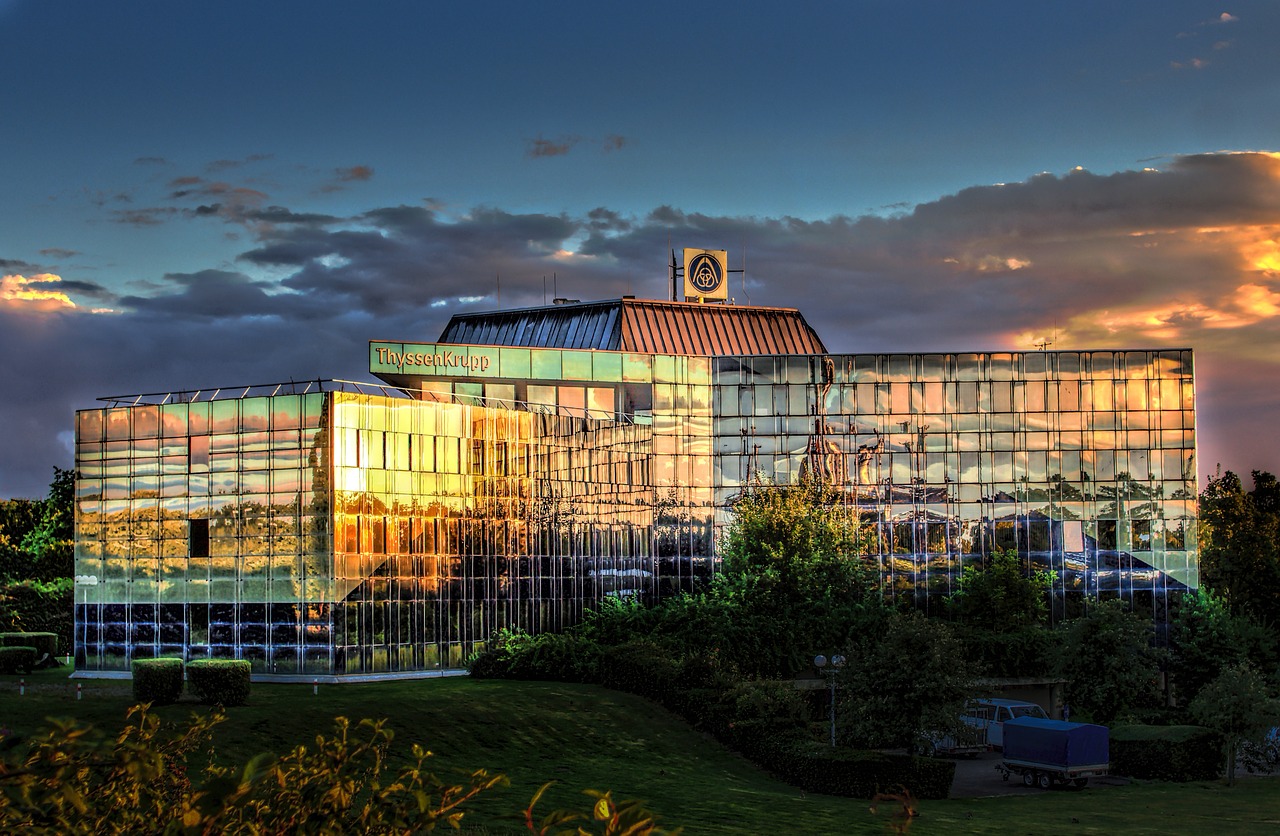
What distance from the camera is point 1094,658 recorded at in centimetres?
5375

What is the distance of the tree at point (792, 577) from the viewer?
56438mm

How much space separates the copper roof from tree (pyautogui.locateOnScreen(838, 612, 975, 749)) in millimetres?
31396

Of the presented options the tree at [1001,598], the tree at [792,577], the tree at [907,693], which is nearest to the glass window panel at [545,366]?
the tree at [792,577]

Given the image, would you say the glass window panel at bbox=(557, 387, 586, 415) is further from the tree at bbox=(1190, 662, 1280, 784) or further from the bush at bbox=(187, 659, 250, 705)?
the tree at bbox=(1190, 662, 1280, 784)

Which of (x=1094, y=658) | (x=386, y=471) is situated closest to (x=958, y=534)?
(x=1094, y=658)

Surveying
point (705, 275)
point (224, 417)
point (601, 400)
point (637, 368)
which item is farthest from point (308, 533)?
point (705, 275)

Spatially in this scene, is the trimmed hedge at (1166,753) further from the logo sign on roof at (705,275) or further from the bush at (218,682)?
the logo sign on roof at (705,275)

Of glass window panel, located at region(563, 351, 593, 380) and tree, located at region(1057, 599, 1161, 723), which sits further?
glass window panel, located at region(563, 351, 593, 380)

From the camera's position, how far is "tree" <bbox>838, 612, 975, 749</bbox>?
41250 millimetres

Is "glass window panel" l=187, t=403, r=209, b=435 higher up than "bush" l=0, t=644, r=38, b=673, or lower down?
higher up

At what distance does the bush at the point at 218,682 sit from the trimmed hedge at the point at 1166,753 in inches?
1168

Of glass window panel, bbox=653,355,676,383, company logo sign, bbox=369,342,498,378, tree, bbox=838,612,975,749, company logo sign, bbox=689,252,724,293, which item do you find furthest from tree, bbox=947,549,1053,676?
company logo sign, bbox=369,342,498,378

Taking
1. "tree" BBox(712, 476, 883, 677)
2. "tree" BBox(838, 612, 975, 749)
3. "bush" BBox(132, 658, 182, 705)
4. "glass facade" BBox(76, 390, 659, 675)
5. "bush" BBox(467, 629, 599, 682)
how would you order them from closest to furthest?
"bush" BBox(132, 658, 182, 705) → "tree" BBox(838, 612, 975, 749) → "glass facade" BBox(76, 390, 659, 675) → "bush" BBox(467, 629, 599, 682) → "tree" BBox(712, 476, 883, 677)

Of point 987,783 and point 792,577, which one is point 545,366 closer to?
point 792,577
